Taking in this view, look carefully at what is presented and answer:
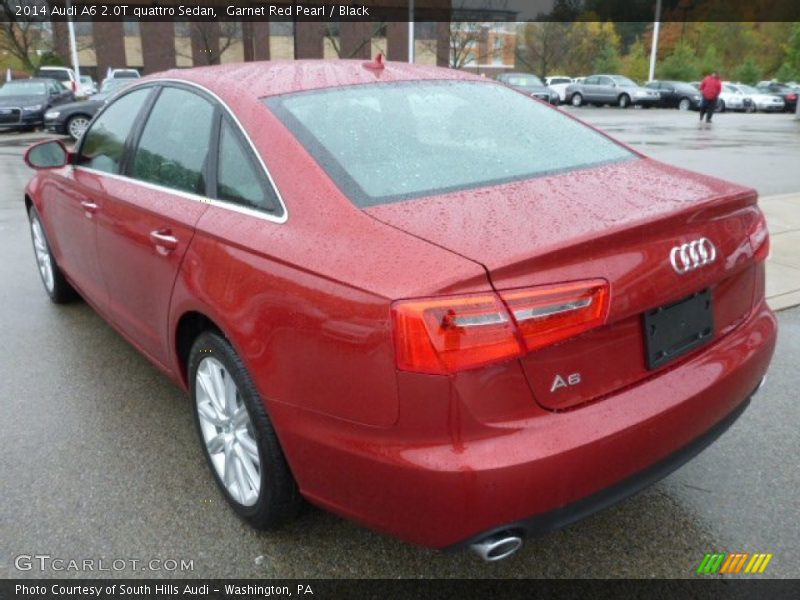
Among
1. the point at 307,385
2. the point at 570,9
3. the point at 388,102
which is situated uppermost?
the point at 570,9

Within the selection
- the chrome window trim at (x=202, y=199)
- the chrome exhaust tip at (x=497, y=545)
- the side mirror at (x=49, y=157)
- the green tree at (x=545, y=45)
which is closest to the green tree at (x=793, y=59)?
the green tree at (x=545, y=45)

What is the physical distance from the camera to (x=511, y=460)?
5.92 ft

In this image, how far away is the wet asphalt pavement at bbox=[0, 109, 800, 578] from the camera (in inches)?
96.2

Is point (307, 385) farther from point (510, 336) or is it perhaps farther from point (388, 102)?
point (388, 102)

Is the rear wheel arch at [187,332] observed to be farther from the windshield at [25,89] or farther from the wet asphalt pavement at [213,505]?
the windshield at [25,89]

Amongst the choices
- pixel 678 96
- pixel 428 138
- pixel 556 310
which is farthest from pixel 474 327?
pixel 678 96

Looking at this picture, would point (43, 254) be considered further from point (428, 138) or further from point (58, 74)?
point (58, 74)

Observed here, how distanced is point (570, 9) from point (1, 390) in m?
71.8

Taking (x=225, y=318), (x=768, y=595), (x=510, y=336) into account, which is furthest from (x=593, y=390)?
(x=225, y=318)

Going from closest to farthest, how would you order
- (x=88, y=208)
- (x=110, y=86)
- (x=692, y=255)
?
1. (x=692, y=255)
2. (x=88, y=208)
3. (x=110, y=86)

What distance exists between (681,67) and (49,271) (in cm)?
5855

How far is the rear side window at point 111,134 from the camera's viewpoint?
354 centimetres

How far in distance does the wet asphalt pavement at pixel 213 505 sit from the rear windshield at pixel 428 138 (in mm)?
1239

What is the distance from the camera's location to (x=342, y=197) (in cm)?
218
